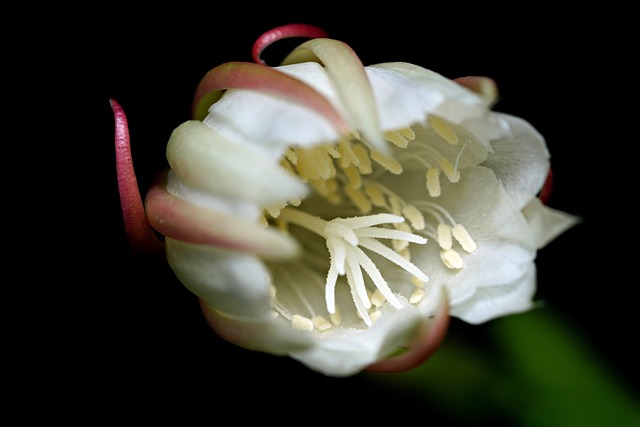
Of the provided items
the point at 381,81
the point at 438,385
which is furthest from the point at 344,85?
the point at 438,385

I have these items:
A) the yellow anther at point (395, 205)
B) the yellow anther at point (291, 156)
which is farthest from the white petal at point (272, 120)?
the yellow anther at point (395, 205)

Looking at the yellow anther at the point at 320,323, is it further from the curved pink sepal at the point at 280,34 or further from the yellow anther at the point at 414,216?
the curved pink sepal at the point at 280,34

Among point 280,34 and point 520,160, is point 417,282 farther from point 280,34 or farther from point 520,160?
point 280,34

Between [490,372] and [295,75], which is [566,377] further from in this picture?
[295,75]

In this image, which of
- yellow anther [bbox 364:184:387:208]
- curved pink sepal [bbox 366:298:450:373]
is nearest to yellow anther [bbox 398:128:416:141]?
yellow anther [bbox 364:184:387:208]

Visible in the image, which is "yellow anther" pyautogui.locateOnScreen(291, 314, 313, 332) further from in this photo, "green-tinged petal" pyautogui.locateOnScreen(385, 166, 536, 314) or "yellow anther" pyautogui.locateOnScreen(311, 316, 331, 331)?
"green-tinged petal" pyautogui.locateOnScreen(385, 166, 536, 314)
